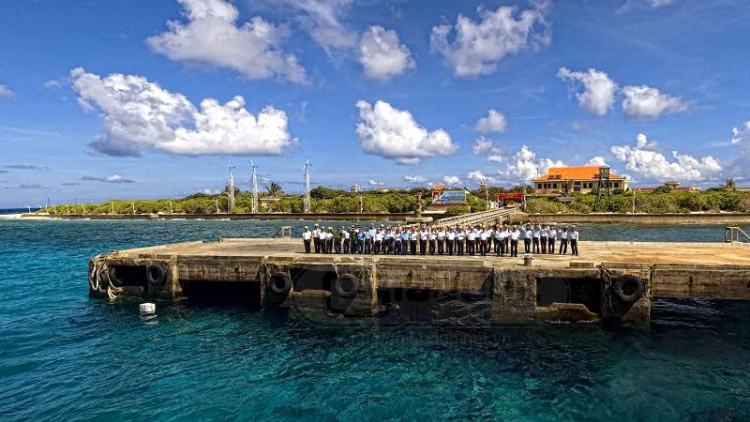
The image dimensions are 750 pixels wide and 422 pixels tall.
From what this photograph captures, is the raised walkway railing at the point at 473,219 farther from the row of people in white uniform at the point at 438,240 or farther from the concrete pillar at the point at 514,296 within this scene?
the concrete pillar at the point at 514,296

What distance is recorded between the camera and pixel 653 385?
→ 1502cm

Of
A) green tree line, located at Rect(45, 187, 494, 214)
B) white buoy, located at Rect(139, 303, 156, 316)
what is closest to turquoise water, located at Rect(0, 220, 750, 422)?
white buoy, located at Rect(139, 303, 156, 316)

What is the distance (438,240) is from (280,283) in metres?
9.40

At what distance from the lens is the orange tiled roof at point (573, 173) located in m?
154

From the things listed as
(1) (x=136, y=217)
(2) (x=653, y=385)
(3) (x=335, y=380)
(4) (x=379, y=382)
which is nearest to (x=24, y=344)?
(3) (x=335, y=380)

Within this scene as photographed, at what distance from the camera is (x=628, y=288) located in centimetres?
1962

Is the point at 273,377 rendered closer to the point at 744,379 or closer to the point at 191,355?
the point at 191,355

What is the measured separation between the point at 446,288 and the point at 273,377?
Result: 906 centimetres

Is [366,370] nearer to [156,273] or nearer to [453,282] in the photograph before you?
[453,282]

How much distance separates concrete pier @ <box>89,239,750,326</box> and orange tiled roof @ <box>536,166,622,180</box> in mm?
134050

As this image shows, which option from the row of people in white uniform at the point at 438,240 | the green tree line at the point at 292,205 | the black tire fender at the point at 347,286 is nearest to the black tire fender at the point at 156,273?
the row of people in white uniform at the point at 438,240

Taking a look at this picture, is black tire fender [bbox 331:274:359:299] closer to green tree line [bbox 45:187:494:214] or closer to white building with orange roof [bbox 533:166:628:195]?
green tree line [bbox 45:187:494:214]

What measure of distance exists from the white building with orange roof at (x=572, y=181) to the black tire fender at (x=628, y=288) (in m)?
134

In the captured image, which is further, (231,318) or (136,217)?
(136,217)
